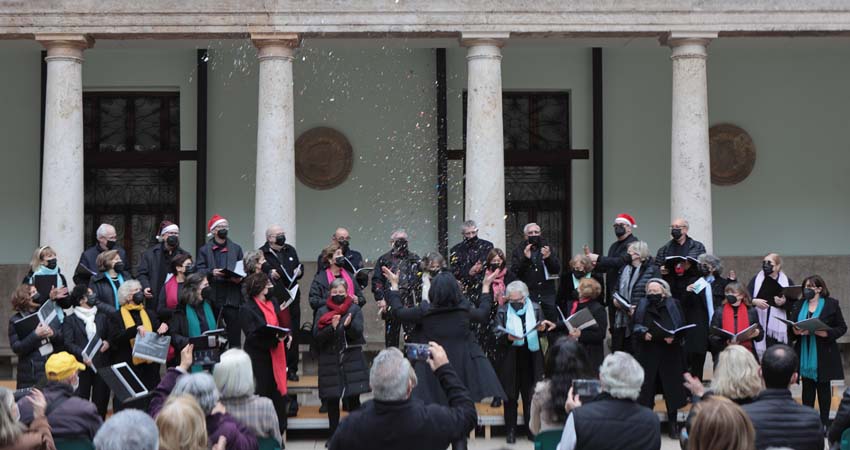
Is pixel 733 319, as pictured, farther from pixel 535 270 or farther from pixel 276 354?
pixel 276 354

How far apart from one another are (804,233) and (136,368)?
1083 centimetres

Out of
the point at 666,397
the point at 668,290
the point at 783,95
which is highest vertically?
the point at 783,95

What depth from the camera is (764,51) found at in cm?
1895

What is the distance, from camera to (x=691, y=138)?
15.5m

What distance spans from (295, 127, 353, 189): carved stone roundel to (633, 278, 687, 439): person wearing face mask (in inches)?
271

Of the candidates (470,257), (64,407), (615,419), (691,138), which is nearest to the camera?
(615,419)

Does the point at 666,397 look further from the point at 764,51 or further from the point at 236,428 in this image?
the point at 764,51

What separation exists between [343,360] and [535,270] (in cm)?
270

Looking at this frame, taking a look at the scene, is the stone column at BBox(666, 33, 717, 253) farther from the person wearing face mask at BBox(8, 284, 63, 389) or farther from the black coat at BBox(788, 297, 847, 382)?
the person wearing face mask at BBox(8, 284, 63, 389)

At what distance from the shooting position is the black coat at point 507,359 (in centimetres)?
1248

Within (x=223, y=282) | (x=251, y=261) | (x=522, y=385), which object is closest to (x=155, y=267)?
(x=223, y=282)

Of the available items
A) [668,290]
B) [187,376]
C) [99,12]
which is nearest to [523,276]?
[668,290]

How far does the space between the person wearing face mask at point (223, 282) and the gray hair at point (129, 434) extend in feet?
22.2

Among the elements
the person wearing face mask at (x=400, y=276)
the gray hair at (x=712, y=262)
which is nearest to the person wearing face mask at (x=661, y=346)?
the gray hair at (x=712, y=262)
